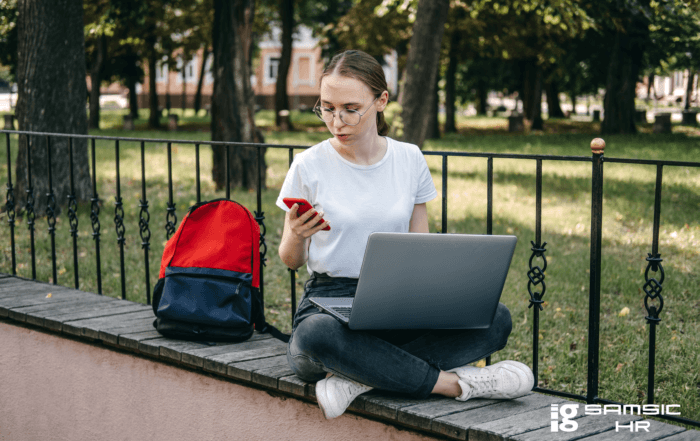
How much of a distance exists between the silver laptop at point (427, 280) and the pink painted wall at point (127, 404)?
45 centimetres

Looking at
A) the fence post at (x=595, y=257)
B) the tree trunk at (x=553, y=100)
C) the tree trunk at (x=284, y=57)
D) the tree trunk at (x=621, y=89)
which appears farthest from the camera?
the tree trunk at (x=553, y=100)

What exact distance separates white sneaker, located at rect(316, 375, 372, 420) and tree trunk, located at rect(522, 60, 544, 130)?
92.4ft

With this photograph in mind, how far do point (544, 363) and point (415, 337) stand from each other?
1.97m

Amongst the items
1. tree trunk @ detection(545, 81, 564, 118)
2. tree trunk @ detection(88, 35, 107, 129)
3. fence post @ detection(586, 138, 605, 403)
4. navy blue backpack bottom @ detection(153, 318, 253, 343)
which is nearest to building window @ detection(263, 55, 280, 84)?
tree trunk @ detection(545, 81, 564, 118)

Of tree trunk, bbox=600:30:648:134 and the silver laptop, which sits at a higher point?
tree trunk, bbox=600:30:648:134

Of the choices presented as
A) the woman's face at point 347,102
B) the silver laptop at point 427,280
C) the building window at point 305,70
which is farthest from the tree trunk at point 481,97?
the silver laptop at point 427,280

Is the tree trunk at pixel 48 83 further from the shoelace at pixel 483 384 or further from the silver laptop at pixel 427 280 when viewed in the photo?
the shoelace at pixel 483 384

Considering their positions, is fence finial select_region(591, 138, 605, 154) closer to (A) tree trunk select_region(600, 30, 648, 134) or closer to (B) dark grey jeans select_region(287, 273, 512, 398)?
(B) dark grey jeans select_region(287, 273, 512, 398)

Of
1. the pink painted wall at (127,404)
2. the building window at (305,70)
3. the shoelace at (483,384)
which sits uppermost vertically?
the building window at (305,70)

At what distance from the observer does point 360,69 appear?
273 cm

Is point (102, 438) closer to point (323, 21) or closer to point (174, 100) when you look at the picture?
point (323, 21)

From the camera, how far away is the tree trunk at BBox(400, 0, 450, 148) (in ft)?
34.9

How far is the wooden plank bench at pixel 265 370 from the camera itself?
247cm

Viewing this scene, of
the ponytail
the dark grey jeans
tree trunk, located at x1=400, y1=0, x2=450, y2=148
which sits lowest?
the dark grey jeans
